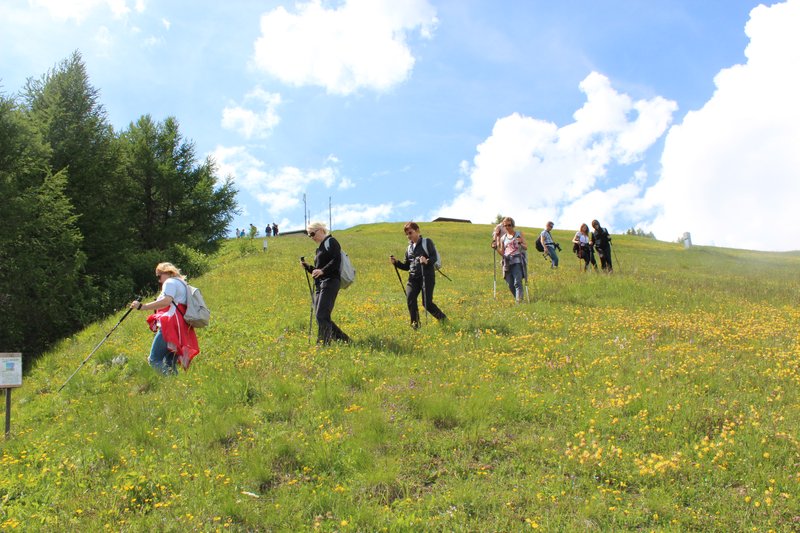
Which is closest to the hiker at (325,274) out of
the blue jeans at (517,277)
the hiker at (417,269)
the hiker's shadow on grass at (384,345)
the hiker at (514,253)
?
the hiker's shadow on grass at (384,345)

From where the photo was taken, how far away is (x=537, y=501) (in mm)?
4930

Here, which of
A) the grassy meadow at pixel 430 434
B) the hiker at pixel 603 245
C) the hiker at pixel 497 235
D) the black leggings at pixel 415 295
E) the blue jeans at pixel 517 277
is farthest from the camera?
the hiker at pixel 603 245

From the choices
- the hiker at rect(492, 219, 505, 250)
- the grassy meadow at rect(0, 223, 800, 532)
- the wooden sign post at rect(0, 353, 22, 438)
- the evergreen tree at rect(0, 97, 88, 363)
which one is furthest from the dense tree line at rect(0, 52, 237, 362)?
the hiker at rect(492, 219, 505, 250)

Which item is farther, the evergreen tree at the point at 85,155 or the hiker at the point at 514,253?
the evergreen tree at the point at 85,155

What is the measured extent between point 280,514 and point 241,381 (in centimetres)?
327

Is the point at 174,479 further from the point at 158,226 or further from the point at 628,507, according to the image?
the point at 158,226

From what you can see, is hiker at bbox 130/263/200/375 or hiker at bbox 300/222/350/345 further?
hiker at bbox 300/222/350/345

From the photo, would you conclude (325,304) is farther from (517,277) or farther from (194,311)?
(517,277)

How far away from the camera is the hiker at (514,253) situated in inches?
538

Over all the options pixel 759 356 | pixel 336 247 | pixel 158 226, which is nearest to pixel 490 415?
pixel 336 247

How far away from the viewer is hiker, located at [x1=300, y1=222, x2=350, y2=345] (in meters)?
9.49

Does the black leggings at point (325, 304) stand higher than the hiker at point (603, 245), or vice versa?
the hiker at point (603, 245)

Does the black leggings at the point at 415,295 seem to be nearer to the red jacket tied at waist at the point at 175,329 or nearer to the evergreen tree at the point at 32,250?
the red jacket tied at waist at the point at 175,329

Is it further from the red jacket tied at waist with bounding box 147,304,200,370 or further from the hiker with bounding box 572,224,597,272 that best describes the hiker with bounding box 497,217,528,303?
the red jacket tied at waist with bounding box 147,304,200,370
